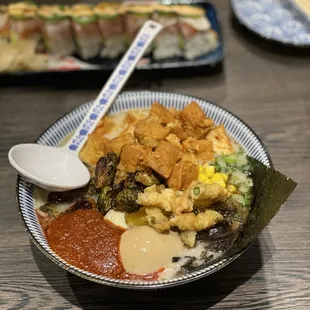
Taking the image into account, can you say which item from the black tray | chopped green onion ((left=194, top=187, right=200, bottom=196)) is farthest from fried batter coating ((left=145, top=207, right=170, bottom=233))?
the black tray

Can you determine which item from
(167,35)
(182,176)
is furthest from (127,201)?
(167,35)

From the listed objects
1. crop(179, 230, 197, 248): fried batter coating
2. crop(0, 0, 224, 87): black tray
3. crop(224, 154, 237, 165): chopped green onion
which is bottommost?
crop(0, 0, 224, 87): black tray

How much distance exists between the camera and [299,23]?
2.56 m

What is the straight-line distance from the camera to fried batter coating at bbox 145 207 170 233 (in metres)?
1.37

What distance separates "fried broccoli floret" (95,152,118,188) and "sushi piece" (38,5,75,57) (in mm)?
1124

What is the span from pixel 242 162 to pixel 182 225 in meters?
0.40

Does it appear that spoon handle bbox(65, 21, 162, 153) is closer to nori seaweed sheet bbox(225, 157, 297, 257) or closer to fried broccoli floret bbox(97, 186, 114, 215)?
fried broccoli floret bbox(97, 186, 114, 215)

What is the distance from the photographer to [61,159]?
1643mm

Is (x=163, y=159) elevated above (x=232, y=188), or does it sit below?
above

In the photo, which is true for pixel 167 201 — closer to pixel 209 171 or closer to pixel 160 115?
pixel 209 171

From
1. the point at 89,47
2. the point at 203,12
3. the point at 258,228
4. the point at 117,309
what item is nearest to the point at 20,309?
the point at 117,309

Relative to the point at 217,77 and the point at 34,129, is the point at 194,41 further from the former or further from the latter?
the point at 34,129

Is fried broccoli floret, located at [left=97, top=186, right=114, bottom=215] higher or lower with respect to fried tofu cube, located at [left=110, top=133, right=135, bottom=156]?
lower

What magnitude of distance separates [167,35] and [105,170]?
1.19m
